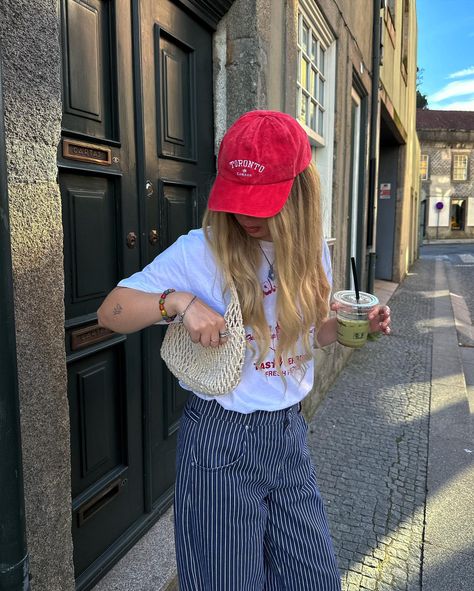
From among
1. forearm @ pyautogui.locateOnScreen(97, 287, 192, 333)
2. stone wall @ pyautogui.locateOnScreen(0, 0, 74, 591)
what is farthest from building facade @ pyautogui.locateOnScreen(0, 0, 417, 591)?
forearm @ pyautogui.locateOnScreen(97, 287, 192, 333)

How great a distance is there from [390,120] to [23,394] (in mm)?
10247

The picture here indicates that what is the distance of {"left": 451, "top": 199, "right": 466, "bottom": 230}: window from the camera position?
4266 centimetres

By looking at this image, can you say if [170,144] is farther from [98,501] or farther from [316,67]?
[316,67]

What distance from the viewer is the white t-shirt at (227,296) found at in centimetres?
139

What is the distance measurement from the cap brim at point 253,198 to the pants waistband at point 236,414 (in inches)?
21.8

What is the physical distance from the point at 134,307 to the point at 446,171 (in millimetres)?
44741

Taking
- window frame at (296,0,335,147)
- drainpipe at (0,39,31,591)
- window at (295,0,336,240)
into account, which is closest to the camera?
drainpipe at (0,39,31,591)

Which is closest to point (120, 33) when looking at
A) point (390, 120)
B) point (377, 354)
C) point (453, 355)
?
point (377, 354)

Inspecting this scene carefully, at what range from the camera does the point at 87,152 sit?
1.97 metres

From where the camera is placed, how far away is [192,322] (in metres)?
1.27

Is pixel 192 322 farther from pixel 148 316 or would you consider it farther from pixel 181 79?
pixel 181 79

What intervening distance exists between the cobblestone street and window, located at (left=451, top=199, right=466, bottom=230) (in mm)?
40310

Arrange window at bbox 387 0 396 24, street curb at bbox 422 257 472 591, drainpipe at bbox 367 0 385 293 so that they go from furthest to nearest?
window at bbox 387 0 396 24 < drainpipe at bbox 367 0 385 293 < street curb at bbox 422 257 472 591

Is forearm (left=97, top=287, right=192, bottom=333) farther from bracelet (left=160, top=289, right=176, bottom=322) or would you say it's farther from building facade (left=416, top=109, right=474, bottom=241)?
building facade (left=416, top=109, right=474, bottom=241)
